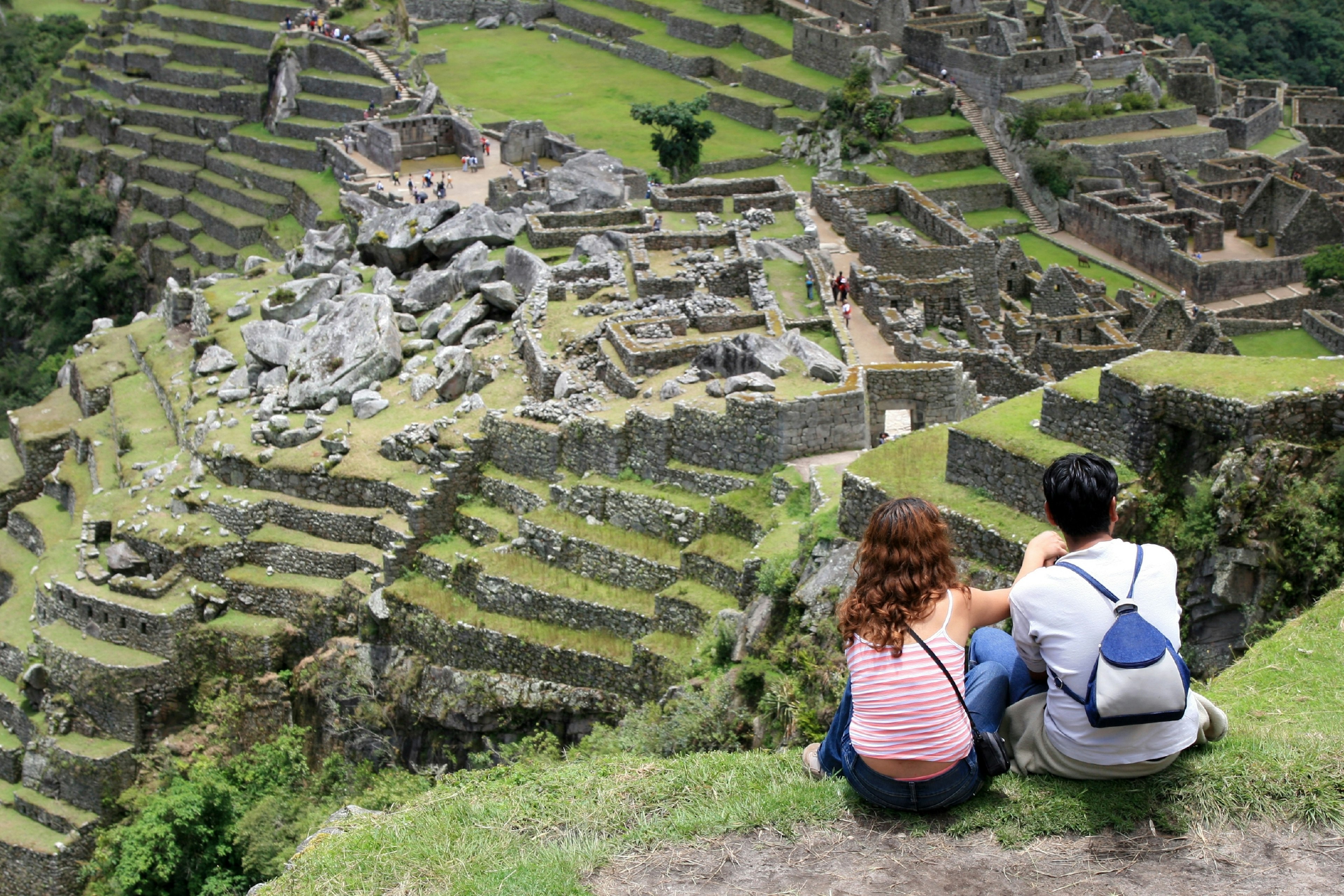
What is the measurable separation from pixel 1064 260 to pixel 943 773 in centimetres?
4363

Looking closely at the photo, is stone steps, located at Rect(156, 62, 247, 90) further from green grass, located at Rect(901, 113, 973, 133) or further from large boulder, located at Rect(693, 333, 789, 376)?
large boulder, located at Rect(693, 333, 789, 376)

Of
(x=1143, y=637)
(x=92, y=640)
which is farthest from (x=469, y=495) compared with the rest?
(x=1143, y=637)

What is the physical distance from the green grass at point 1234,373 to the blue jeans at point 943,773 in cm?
547

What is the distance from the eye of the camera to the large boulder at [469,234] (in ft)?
100

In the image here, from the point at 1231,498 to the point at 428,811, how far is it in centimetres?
724

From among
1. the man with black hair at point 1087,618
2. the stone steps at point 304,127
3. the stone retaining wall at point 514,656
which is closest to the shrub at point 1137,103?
the stone steps at point 304,127

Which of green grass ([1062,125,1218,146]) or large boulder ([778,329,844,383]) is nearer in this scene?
large boulder ([778,329,844,383])

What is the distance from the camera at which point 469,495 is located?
2253cm

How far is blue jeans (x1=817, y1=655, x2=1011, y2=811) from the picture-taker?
27.5 ft

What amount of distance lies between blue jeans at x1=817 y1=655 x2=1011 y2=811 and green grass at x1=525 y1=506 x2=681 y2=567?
10.6 meters

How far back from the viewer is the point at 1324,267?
45.9m

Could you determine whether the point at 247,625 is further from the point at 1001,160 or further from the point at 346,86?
the point at 346,86

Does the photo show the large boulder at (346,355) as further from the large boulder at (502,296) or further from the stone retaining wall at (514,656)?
the stone retaining wall at (514,656)

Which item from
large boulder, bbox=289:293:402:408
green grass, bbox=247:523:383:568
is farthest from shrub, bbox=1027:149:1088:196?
green grass, bbox=247:523:383:568
